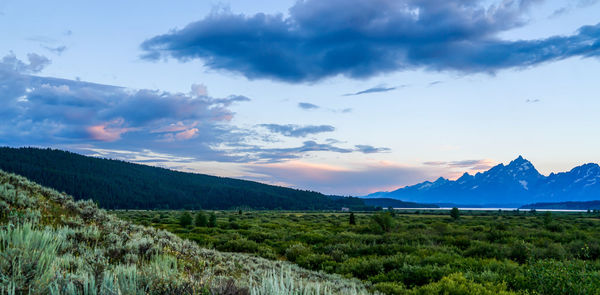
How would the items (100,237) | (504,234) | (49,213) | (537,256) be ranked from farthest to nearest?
(504,234), (537,256), (49,213), (100,237)

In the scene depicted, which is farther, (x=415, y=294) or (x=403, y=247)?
(x=403, y=247)

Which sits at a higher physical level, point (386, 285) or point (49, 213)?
point (49, 213)

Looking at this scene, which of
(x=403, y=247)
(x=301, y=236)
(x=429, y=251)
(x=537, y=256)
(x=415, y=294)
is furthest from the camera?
(x=301, y=236)

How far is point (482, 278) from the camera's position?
44.2 ft

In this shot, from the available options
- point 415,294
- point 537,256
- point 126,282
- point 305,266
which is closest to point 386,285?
point 415,294

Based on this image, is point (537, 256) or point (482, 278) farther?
point (537, 256)

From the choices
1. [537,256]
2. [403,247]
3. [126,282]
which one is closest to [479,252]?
[537,256]

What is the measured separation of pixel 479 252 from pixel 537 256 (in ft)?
10.4

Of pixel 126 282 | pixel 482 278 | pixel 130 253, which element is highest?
pixel 126 282

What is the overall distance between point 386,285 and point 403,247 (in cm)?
1099

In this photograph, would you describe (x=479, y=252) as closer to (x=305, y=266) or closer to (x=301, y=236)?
(x=305, y=266)

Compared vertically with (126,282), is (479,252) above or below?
below

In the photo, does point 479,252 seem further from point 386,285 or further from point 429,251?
point 386,285

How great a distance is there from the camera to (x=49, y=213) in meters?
9.78
